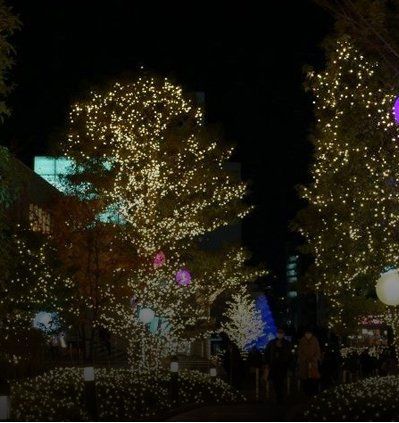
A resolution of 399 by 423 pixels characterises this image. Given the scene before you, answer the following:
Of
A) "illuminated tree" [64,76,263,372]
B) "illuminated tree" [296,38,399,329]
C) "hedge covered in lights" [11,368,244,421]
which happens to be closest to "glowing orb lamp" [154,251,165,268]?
"illuminated tree" [64,76,263,372]

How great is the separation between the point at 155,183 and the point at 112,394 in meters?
11.3

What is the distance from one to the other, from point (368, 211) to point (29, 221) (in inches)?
712

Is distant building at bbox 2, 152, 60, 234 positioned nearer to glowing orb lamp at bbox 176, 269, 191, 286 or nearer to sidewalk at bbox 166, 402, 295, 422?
glowing orb lamp at bbox 176, 269, 191, 286

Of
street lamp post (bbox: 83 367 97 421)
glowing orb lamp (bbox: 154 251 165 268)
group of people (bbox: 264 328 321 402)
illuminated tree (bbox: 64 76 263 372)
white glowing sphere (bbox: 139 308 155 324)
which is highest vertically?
illuminated tree (bbox: 64 76 263 372)

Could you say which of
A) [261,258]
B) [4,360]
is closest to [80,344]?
[4,360]

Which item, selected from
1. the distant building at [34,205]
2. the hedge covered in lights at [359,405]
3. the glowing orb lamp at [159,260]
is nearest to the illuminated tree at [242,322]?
the distant building at [34,205]

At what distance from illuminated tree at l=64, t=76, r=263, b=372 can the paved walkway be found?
5.60 metres

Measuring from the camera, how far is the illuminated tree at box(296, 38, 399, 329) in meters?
18.3

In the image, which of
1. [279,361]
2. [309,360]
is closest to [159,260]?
[279,361]

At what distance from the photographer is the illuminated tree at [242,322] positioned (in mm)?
45594

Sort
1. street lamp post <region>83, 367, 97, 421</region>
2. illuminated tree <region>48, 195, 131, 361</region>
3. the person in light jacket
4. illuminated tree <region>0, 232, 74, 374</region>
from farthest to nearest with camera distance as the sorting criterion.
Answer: illuminated tree <region>0, 232, 74, 374</region> → illuminated tree <region>48, 195, 131, 361</region> → the person in light jacket → street lamp post <region>83, 367, 97, 421</region>

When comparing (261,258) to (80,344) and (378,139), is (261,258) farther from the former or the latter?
(378,139)

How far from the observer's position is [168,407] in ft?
57.8

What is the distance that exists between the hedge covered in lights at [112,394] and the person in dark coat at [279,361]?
0.82m
